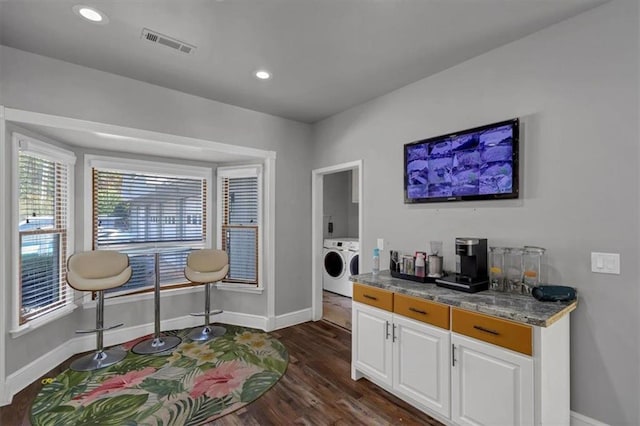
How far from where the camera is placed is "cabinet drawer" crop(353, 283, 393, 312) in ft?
7.88

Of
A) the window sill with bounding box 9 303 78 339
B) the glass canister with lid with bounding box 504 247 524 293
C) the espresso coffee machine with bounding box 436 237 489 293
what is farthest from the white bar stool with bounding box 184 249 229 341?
the glass canister with lid with bounding box 504 247 524 293

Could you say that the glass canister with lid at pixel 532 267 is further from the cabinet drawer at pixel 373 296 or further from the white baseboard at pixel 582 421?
the cabinet drawer at pixel 373 296

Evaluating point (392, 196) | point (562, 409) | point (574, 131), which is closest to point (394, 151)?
point (392, 196)

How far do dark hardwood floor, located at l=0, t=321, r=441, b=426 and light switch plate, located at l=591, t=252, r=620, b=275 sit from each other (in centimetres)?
151

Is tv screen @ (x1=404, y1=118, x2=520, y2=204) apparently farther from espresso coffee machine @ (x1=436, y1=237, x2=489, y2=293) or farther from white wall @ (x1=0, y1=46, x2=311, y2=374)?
white wall @ (x1=0, y1=46, x2=311, y2=374)

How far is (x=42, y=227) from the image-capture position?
2.84 metres

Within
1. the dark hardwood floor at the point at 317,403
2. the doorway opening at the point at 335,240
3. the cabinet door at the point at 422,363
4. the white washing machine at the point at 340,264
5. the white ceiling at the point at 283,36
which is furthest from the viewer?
the white washing machine at the point at 340,264

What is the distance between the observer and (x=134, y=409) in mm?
2229

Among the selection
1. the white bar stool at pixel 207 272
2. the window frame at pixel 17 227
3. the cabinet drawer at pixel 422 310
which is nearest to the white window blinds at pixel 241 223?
the white bar stool at pixel 207 272

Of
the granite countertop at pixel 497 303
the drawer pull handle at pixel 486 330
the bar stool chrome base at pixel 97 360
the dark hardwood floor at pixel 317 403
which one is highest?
the granite countertop at pixel 497 303

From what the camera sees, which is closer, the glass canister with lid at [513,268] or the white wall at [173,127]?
the glass canister with lid at [513,268]

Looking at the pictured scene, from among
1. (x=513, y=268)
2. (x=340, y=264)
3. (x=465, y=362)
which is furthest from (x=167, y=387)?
(x=340, y=264)

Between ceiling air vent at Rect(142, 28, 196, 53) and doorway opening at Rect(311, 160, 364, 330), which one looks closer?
ceiling air vent at Rect(142, 28, 196, 53)

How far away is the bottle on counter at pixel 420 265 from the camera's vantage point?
2.55 meters
